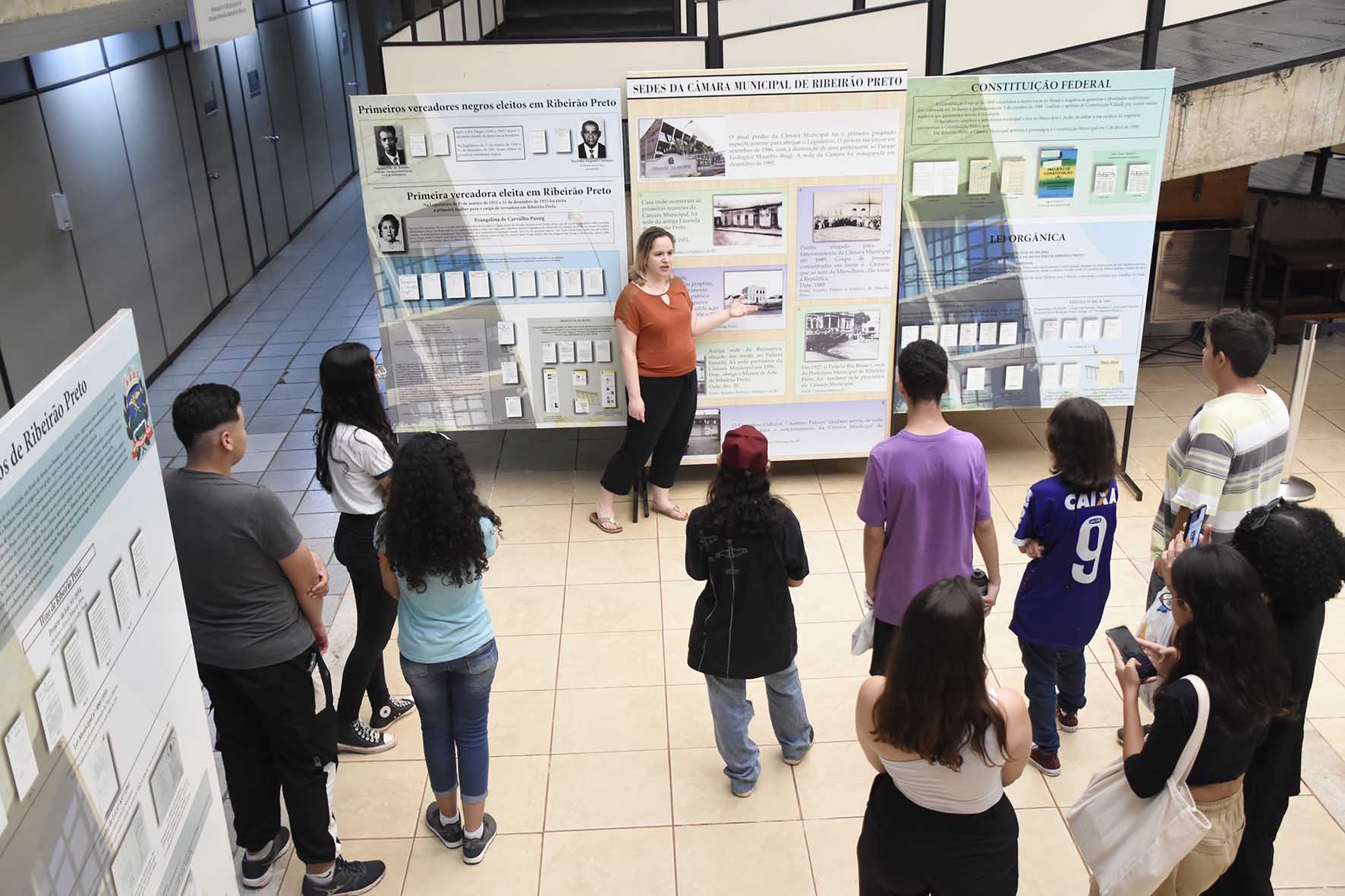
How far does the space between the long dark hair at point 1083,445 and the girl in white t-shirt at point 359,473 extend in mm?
2148

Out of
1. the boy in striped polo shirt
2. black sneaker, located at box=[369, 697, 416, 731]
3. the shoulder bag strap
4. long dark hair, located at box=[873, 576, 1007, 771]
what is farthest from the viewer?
black sneaker, located at box=[369, 697, 416, 731]

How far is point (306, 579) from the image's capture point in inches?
123

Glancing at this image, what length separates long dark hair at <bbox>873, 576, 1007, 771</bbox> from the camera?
228 centimetres

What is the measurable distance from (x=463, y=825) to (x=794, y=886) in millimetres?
1086

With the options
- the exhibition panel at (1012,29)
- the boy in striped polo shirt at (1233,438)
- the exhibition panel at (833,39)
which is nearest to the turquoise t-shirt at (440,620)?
the boy in striped polo shirt at (1233,438)

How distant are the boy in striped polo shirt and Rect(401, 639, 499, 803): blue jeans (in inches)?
87.8

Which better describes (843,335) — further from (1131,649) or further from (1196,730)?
(1196,730)

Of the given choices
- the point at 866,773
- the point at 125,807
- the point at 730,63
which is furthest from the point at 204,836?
the point at 730,63

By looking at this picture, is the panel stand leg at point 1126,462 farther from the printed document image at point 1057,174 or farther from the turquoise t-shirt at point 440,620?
the turquoise t-shirt at point 440,620

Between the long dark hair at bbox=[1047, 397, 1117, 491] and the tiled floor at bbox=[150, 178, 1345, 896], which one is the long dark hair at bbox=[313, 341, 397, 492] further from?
the long dark hair at bbox=[1047, 397, 1117, 491]

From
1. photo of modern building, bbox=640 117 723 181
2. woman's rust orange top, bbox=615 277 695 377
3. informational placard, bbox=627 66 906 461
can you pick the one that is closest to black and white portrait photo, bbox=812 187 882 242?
informational placard, bbox=627 66 906 461

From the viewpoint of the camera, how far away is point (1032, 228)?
18.4 ft

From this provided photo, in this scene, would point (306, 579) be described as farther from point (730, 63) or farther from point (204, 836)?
point (730, 63)

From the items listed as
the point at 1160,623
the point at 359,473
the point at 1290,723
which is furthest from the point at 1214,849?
the point at 359,473
